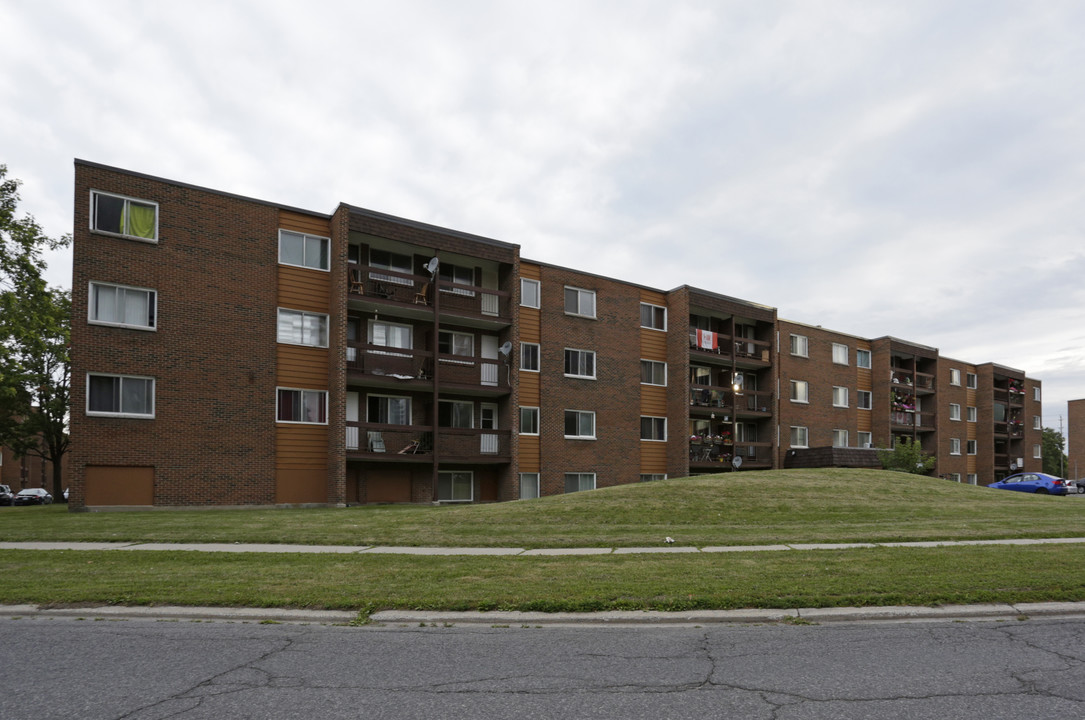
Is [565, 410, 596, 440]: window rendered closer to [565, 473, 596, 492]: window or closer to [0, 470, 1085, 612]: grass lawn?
[565, 473, 596, 492]: window

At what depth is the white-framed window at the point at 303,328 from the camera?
2498cm

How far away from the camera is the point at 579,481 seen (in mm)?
32031

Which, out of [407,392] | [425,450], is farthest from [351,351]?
[425,450]

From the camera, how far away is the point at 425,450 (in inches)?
1061

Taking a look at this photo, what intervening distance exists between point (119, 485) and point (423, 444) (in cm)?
1011

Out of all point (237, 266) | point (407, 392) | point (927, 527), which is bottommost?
point (927, 527)

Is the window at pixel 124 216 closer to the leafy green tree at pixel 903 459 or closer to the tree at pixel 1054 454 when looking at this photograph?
the leafy green tree at pixel 903 459

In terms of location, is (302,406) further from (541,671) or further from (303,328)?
(541,671)

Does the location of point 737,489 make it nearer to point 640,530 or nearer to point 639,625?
point 640,530

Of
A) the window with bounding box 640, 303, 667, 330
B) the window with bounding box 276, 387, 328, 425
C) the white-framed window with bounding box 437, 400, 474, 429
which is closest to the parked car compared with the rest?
the window with bounding box 276, 387, 328, 425

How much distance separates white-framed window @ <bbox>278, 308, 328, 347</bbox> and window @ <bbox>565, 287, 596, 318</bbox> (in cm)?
1134

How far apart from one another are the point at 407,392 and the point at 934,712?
24245mm

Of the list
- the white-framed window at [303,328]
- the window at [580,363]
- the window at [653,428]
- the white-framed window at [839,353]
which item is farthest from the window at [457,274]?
the white-framed window at [839,353]

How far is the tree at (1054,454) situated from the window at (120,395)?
107 metres
